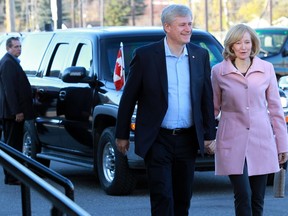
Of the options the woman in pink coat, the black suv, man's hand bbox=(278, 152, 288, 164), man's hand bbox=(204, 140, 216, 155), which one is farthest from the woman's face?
the black suv

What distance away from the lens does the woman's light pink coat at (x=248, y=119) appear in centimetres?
709

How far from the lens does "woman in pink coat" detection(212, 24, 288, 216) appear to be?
279 inches

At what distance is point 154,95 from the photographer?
673 cm

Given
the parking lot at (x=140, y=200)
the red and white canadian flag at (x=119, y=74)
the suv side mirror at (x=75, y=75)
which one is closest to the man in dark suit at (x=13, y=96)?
the parking lot at (x=140, y=200)

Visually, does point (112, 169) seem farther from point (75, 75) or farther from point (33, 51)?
point (33, 51)

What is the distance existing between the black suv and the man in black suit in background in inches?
132

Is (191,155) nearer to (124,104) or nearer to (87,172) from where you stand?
(124,104)

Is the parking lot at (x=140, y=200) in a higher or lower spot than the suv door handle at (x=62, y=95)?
lower

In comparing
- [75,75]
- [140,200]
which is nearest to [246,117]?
[140,200]

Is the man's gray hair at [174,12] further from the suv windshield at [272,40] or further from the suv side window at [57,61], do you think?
the suv windshield at [272,40]

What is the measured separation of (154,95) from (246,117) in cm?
78

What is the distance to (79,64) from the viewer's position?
11609 mm

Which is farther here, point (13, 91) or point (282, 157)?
point (13, 91)

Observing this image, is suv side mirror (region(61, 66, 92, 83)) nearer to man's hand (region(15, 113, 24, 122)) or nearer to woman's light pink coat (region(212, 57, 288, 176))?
man's hand (region(15, 113, 24, 122))
